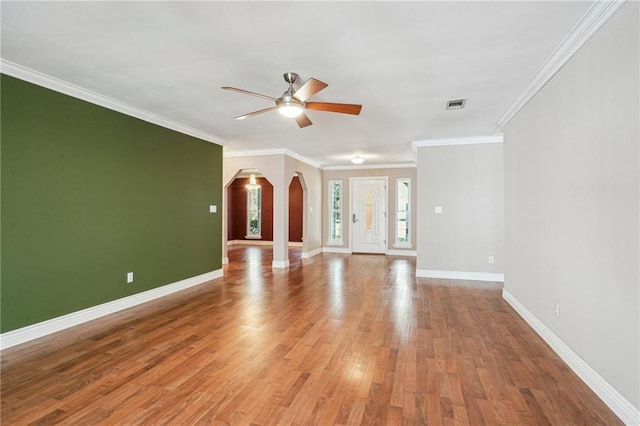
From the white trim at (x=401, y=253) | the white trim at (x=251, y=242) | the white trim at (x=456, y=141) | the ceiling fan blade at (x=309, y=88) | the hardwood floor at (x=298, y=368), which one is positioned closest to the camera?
the hardwood floor at (x=298, y=368)

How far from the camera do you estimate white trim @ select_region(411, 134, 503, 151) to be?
17.7 feet

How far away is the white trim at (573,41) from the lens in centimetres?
197

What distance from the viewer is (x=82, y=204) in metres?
3.48

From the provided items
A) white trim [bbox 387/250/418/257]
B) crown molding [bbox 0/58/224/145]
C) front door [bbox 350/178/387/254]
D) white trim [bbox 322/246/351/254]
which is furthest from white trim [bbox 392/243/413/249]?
crown molding [bbox 0/58/224/145]

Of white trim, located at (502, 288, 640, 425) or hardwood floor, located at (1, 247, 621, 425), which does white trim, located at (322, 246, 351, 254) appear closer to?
hardwood floor, located at (1, 247, 621, 425)

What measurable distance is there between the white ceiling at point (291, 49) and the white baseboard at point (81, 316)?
2.43 meters

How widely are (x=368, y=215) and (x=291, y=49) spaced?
679 centimetres

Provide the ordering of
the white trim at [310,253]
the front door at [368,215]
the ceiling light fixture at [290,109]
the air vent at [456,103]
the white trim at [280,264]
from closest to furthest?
the ceiling light fixture at [290,109] < the air vent at [456,103] < the white trim at [280,264] < the white trim at [310,253] < the front door at [368,215]

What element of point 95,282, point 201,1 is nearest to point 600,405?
point 201,1

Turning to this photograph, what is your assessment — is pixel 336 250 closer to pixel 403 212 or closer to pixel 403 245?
pixel 403 245

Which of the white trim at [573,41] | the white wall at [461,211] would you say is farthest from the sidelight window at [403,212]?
the white trim at [573,41]

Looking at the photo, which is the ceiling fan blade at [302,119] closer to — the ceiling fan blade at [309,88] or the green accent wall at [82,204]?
the ceiling fan blade at [309,88]

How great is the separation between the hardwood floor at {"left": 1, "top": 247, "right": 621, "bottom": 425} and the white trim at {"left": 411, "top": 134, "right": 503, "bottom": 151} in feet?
9.19

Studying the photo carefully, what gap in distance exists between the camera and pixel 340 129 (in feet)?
16.2
